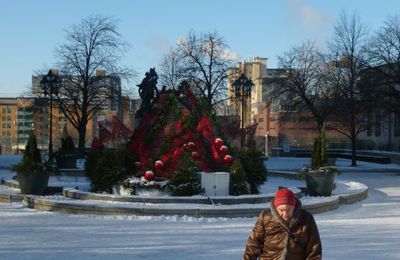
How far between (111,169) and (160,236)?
20.8ft

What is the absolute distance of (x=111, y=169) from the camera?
1612 centimetres

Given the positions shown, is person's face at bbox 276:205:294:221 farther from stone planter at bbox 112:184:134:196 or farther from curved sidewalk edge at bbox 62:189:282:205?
stone planter at bbox 112:184:134:196

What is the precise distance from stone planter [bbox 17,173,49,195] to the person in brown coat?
1239cm

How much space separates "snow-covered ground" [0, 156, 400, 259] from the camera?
8.58m

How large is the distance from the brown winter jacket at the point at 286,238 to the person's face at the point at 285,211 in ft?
0.09

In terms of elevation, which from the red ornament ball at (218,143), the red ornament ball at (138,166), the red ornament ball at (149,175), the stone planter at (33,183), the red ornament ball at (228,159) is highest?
the red ornament ball at (218,143)

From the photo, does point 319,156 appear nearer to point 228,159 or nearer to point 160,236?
point 228,159

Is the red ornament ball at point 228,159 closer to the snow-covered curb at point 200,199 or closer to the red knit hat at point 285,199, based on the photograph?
the snow-covered curb at point 200,199

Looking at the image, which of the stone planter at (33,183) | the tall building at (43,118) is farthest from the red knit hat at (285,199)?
the tall building at (43,118)

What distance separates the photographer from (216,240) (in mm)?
A: 9750

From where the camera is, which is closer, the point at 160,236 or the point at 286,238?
the point at 286,238

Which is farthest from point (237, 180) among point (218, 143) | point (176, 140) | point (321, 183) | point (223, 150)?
point (321, 183)

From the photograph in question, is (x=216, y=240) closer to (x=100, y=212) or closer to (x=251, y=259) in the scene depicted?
(x=100, y=212)

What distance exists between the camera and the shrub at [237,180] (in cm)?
1549
